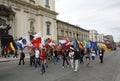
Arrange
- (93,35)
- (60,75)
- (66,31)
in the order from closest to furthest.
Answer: (60,75), (66,31), (93,35)

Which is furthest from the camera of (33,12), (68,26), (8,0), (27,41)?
(68,26)

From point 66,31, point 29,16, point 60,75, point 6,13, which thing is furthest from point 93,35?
point 60,75

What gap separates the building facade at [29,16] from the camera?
3778 centimetres

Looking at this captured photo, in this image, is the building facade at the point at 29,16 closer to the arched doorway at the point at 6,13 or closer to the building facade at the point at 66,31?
the arched doorway at the point at 6,13

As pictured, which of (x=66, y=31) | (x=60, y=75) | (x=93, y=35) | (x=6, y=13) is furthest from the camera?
(x=93, y=35)

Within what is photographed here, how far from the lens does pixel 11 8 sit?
38.0 metres

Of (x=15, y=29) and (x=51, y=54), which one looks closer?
(x=51, y=54)

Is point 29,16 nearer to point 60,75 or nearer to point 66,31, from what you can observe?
point 66,31

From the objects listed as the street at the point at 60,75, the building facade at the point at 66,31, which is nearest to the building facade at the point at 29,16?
the building facade at the point at 66,31

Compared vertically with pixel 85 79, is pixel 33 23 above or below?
above

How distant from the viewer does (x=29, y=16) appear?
4366 cm

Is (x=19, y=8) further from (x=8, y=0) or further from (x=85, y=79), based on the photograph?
(x=85, y=79)

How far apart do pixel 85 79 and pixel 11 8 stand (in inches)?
1057

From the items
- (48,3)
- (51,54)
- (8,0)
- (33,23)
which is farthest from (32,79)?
(48,3)
